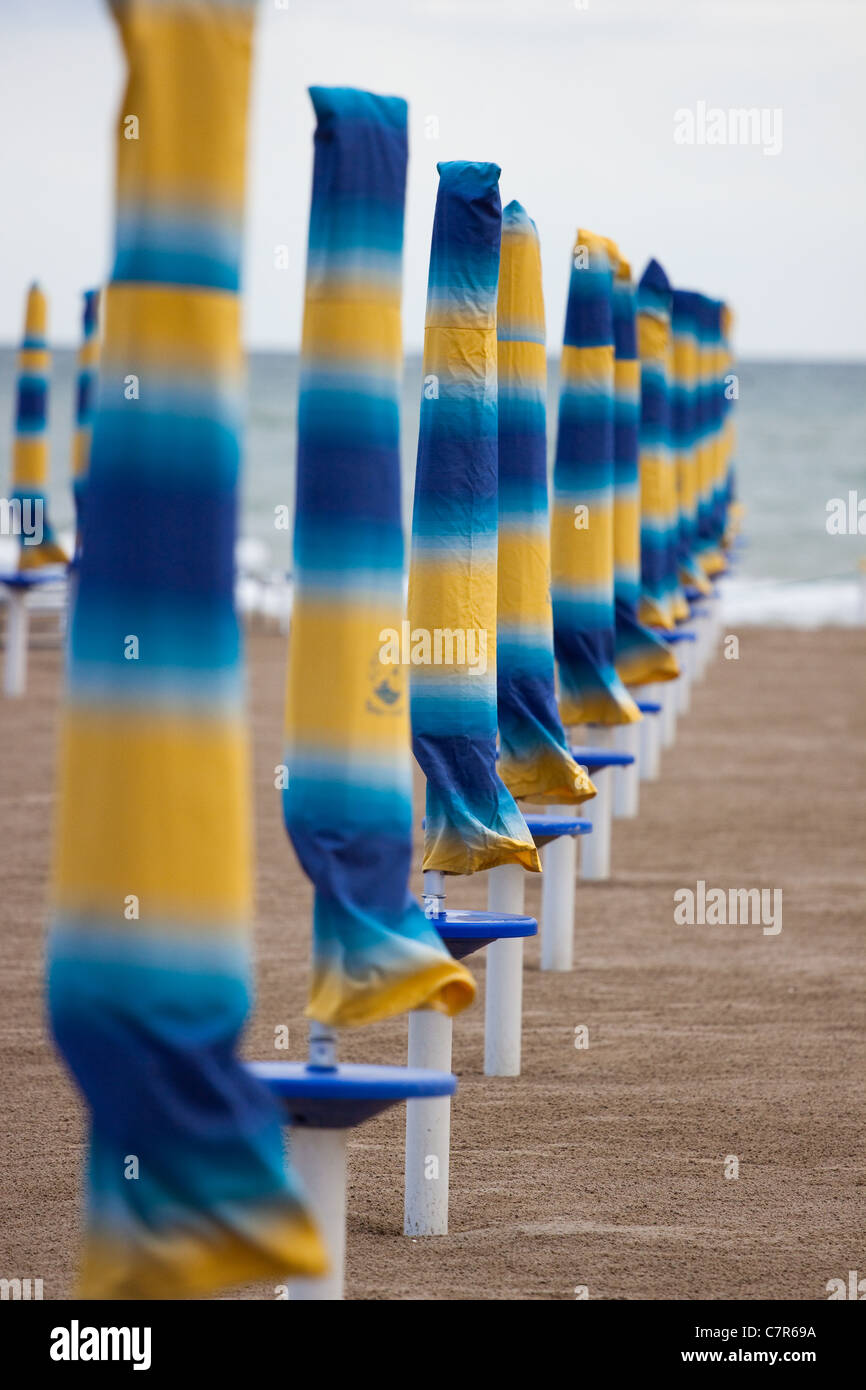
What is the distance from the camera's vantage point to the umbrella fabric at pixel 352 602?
13.1 ft

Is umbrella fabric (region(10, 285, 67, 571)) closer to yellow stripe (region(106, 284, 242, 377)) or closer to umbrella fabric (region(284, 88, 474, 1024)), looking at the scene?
umbrella fabric (region(284, 88, 474, 1024))

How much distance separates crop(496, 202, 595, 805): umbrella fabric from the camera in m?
6.50

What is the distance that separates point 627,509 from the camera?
34.1ft

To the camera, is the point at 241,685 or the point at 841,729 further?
the point at 841,729

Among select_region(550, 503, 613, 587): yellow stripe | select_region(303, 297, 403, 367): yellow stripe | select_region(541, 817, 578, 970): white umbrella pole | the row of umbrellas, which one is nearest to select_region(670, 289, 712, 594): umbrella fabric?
select_region(550, 503, 613, 587): yellow stripe

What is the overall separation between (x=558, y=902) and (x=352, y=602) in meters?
4.70

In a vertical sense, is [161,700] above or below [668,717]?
above

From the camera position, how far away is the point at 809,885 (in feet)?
35.8

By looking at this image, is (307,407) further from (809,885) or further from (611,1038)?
(809,885)

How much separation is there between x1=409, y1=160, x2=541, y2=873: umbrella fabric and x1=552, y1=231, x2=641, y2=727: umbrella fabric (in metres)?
3.03

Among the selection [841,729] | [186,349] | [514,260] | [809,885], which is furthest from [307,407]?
[841,729]

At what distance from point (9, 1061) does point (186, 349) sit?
4451 mm

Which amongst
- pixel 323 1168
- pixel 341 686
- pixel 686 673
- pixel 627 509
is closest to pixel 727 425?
pixel 686 673
